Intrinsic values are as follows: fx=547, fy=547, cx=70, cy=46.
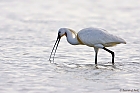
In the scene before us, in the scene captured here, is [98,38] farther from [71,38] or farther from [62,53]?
[62,53]

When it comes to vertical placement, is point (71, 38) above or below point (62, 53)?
above

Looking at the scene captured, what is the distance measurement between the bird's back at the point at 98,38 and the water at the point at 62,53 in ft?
1.50

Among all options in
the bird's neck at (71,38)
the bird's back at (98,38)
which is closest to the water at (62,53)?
the bird's neck at (71,38)

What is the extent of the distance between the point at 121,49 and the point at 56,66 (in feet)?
9.93

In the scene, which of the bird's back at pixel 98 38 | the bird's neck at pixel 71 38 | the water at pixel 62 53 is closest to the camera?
the water at pixel 62 53

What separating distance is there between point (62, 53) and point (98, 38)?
4.60 ft

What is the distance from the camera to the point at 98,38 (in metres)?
12.8

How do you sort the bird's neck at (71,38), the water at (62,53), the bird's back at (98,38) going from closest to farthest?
the water at (62,53), the bird's back at (98,38), the bird's neck at (71,38)

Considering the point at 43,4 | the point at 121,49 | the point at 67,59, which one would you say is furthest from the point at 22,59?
the point at 43,4

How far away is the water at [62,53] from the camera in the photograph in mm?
9836

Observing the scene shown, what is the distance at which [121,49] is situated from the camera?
47.7ft

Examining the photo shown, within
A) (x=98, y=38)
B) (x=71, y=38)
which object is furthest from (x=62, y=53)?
(x=98, y=38)

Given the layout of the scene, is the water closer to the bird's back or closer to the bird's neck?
the bird's neck

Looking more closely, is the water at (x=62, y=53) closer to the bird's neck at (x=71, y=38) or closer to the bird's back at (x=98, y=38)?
the bird's neck at (x=71, y=38)
